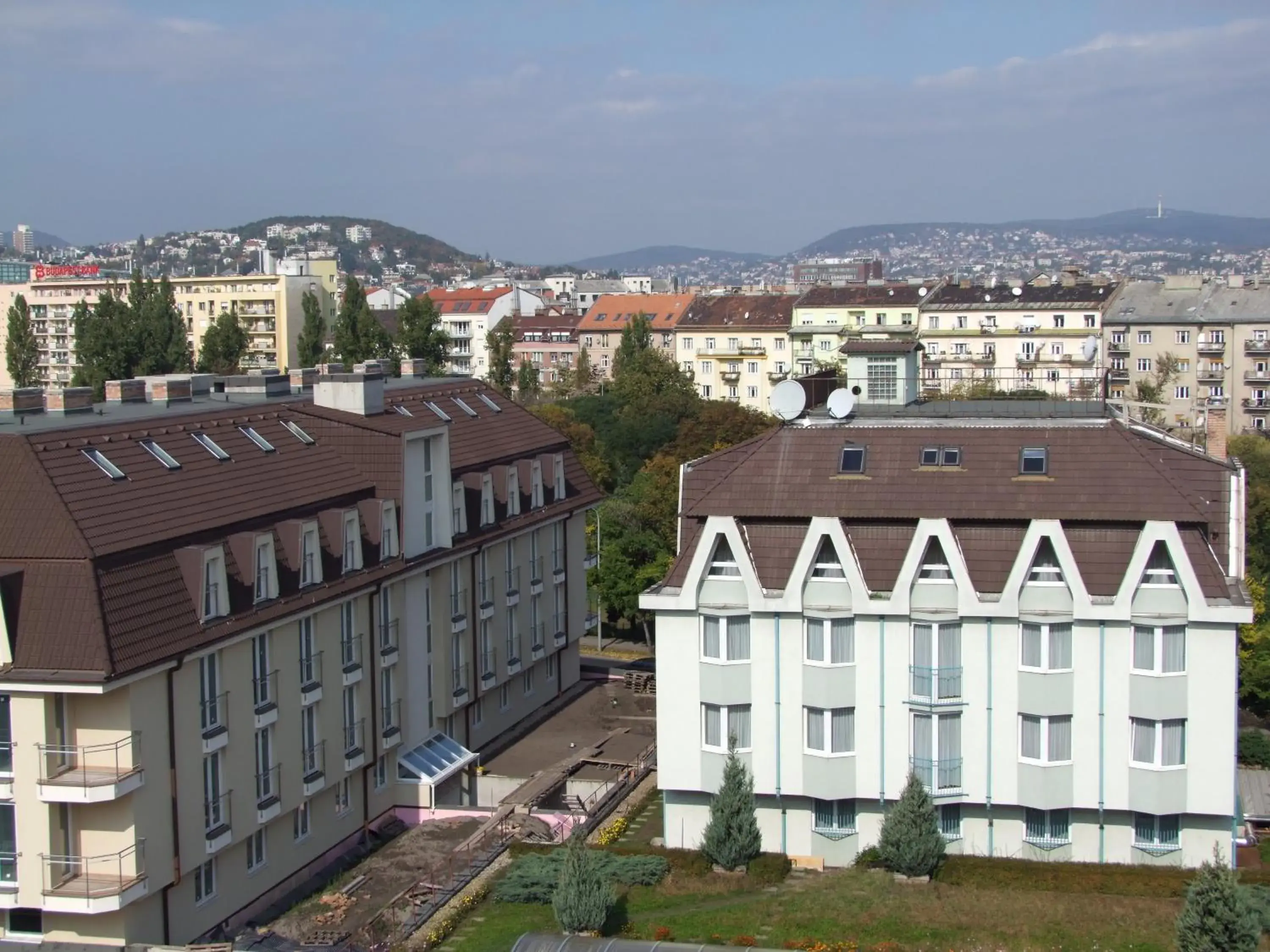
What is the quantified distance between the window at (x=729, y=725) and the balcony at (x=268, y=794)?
987 centimetres

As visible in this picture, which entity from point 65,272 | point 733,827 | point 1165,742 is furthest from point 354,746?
point 65,272

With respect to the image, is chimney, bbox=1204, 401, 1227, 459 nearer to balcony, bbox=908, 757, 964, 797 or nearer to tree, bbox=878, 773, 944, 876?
balcony, bbox=908, 757, 964, 797

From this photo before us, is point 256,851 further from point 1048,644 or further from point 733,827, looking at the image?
point 1048,644

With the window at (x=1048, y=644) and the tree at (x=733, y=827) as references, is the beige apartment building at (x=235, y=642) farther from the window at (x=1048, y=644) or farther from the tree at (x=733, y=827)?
the window at (x=1048, y=644)

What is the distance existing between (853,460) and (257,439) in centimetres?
1494

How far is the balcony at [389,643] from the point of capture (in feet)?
134

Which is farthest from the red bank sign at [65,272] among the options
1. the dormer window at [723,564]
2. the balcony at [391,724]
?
the dormer window at [723,564]

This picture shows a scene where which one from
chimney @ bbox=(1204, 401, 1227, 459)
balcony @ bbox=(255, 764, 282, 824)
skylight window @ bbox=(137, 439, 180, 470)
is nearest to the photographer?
balcony @ bbox=(255, 764, 282, 824)

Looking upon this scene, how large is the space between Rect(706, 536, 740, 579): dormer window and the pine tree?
8.09 metres

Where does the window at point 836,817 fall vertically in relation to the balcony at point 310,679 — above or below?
below

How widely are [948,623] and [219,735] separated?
53.0 ft

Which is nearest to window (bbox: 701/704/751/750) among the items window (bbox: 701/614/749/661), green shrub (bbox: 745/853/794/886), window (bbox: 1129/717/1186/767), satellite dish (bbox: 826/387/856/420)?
window (bbox: 701/614/749/661)

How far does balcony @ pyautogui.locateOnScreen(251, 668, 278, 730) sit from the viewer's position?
3475cm

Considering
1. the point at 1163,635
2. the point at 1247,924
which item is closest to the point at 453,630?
the point at 1163,635
